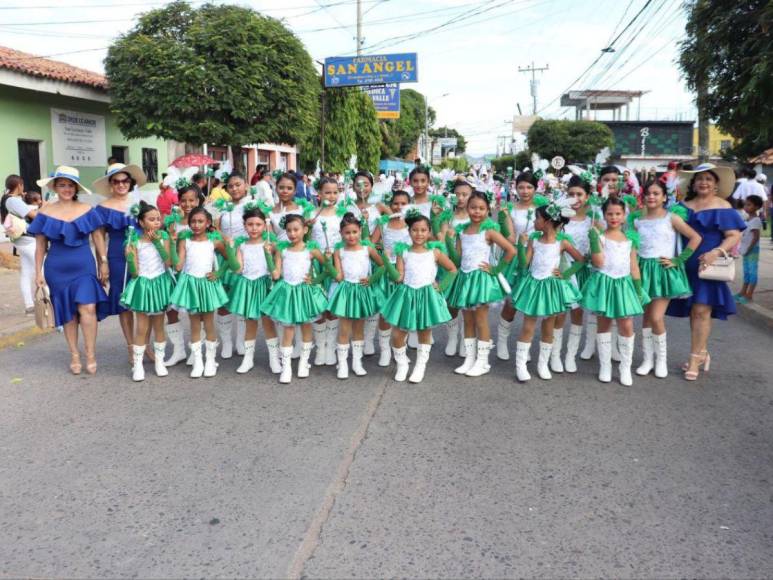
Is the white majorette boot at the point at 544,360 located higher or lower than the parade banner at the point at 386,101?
lower

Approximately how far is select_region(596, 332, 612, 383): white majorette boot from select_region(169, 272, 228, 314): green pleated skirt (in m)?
3.30

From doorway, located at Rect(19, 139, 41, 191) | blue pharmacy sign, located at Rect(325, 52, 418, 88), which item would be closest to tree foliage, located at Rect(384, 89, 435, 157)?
blue pharmacy sign, located at Rect(325, 52, 418, 88)

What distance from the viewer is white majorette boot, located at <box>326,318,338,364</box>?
6.62m

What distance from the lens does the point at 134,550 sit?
3.29 metres

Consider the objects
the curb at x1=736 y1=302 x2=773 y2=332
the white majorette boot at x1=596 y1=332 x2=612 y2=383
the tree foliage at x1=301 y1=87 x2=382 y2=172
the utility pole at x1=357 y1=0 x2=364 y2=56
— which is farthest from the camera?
the utility pole at x1=357 y1=0 x2=364 y2=56

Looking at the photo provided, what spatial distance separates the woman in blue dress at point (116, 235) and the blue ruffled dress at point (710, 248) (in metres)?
4.97

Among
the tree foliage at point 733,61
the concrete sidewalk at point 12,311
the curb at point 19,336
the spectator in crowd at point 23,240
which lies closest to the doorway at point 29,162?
the concrete sidewalk at point 12,311

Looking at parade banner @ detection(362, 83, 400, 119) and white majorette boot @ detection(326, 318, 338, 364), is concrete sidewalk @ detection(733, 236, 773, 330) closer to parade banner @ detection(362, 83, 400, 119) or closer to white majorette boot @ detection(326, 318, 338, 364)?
white majorette boot @ detection(326, 318, 338, 364)

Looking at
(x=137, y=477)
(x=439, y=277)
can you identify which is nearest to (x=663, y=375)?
(x=439, y=277)

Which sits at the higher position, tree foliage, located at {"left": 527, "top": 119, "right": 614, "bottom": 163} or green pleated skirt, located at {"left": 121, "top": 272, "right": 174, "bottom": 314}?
tree foliage, located at {"left": 527, "top": 119, "right": 614, "bottom": 163}

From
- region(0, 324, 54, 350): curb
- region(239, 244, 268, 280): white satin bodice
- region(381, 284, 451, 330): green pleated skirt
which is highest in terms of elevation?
region(239, 244, 268, 280): white satin bodice

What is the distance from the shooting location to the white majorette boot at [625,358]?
236 inches

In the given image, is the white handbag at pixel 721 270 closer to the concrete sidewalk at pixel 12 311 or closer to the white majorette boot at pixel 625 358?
the white majorette boot at pixel 625 358

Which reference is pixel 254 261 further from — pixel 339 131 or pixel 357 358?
pixel 339 131
